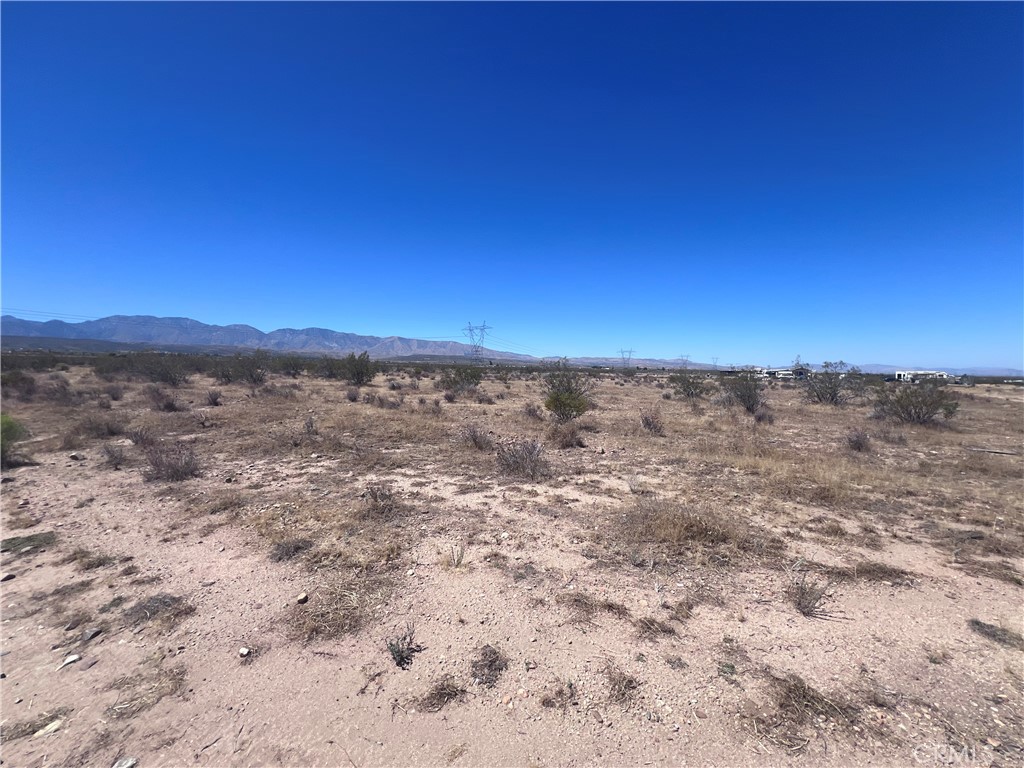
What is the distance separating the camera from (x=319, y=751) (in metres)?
2.96

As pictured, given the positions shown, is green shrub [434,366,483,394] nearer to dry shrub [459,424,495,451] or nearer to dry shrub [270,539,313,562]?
dry shrub [459,424,495,451]

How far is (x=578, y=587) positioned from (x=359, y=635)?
2466 mm

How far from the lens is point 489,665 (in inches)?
146

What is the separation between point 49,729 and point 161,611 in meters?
1.35

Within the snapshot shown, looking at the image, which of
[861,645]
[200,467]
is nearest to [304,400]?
[200,467]

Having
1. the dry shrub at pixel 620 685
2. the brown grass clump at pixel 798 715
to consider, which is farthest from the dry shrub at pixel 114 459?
the brown grass clump at pixel 798 715

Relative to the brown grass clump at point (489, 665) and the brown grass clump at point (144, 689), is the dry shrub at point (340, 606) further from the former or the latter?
the brown grass clump at point (489, 665)

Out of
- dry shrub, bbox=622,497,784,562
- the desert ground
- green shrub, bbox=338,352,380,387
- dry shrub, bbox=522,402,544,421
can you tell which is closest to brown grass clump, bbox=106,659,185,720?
the desert ground

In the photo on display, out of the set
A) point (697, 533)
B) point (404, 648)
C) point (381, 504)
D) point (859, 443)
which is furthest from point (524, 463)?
point (859, 443)

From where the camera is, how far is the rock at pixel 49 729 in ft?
10.0

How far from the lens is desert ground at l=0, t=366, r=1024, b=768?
3062mm

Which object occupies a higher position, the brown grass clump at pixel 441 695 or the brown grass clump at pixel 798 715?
the brown grass clump at pixel 798 715

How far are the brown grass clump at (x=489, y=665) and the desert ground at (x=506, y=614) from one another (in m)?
0.02

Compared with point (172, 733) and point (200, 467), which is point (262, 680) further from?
point (200, 467)
